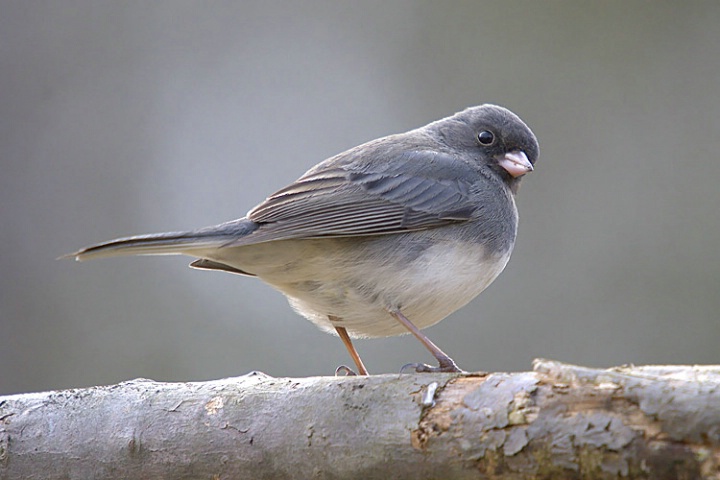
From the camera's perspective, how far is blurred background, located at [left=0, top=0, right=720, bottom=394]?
20.2 feet

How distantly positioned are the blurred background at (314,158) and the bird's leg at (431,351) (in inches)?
112

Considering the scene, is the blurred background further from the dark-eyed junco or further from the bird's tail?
the bird's tail

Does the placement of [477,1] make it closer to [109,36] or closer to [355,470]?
[109,36]

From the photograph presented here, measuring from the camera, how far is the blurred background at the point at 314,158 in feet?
20.2

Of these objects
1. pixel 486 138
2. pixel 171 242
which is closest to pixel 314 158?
pixel 486 138

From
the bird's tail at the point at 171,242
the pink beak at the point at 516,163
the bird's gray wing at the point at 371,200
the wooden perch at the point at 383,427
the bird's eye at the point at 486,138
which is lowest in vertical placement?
the wooden perch at the point at 383,427

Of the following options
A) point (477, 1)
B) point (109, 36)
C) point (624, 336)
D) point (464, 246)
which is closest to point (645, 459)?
point (464, 246)

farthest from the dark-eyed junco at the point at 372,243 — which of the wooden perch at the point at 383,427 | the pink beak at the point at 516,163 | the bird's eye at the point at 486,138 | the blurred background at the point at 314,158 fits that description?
the blurred background at the point at 314,158

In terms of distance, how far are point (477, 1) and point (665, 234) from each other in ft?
9.76

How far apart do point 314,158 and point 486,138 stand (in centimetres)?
376

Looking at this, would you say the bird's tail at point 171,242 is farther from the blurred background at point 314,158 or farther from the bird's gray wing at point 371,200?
the blurred background at point 314,158

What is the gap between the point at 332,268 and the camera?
3.03 metres

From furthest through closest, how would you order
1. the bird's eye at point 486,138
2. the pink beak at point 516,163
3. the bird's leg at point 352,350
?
the bird's eye at point 486,138
the pink beak at point 516,163
the bird's leg at point 352,350

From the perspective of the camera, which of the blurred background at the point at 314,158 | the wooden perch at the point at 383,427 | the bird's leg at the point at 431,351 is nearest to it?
the wooden perch at the point at 383,427
